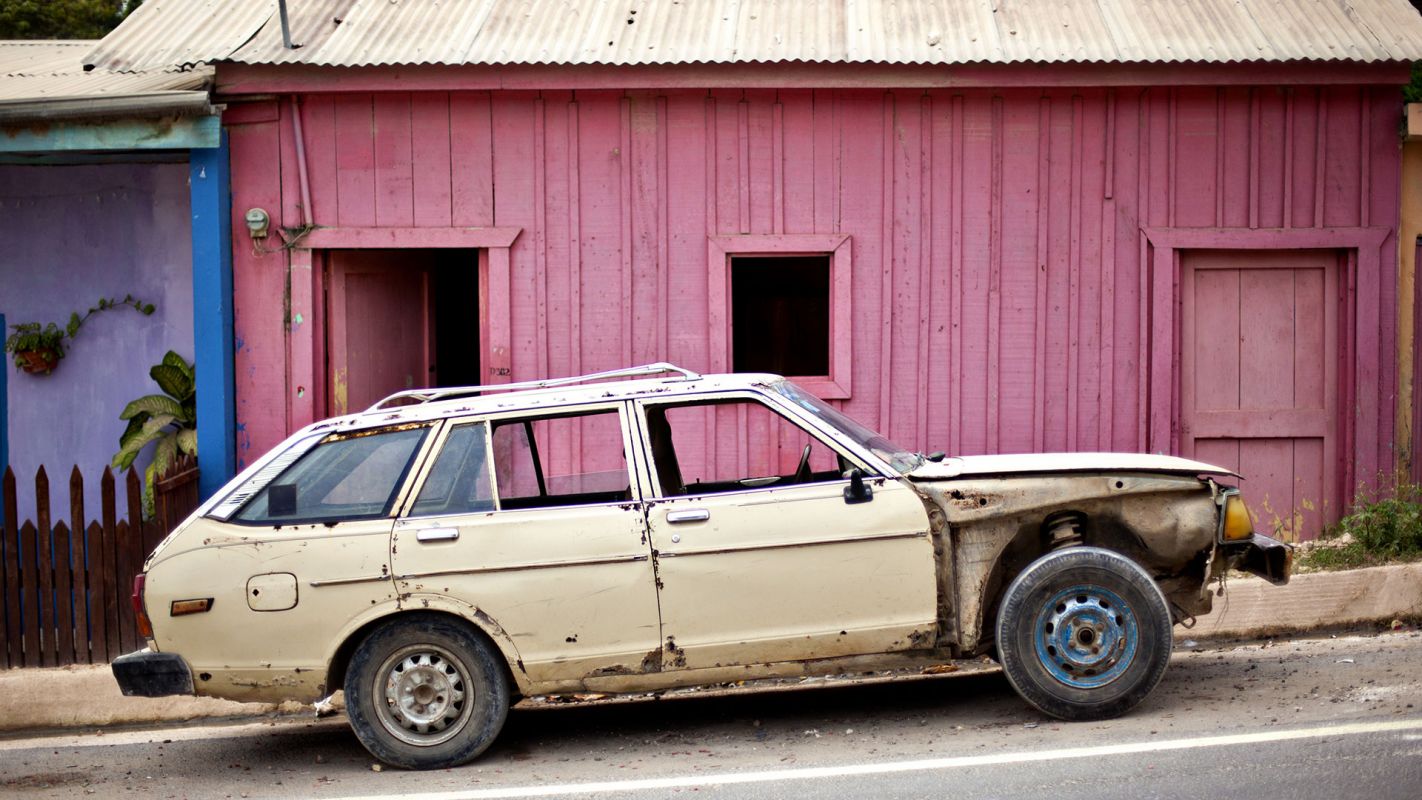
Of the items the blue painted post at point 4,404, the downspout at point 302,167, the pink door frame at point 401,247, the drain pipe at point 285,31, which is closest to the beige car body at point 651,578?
the pink door frame at point 401,247

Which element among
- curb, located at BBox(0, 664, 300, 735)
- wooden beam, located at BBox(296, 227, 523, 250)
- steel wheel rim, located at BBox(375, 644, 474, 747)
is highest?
wooden beam, located at BBox(296, 227, 523, 250)

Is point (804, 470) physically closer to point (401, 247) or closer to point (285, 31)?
point (401, 247)

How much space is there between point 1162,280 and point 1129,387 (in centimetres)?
75

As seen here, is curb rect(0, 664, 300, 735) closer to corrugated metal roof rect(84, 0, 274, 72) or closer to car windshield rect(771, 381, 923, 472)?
car windshield rect(771, 381, 923, 472)

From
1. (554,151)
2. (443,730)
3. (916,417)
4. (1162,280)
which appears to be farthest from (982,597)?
(554,151)

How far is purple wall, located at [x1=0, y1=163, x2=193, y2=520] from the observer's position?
11055 millimetres

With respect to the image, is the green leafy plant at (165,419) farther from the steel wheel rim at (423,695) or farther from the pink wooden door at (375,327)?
the steel wheel rim at (423,695)

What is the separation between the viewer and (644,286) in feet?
31.3

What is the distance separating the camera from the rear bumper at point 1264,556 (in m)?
6.16

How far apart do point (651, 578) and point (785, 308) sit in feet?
13.6

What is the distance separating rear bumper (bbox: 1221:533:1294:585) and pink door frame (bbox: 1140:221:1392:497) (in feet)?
10.4

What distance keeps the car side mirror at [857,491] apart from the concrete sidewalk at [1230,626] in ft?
9.18

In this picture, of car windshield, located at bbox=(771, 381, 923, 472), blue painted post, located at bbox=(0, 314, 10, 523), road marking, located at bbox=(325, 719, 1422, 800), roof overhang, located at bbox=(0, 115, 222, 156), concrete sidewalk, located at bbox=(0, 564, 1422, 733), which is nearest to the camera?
road marking, located at bbox=(325, 719, 1422, 800)

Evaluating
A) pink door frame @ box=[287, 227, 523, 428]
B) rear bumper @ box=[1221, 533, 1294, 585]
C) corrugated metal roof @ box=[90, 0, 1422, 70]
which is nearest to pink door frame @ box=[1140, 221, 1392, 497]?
corrugated metal roof @ box=[90, 0, 1422, 70]
